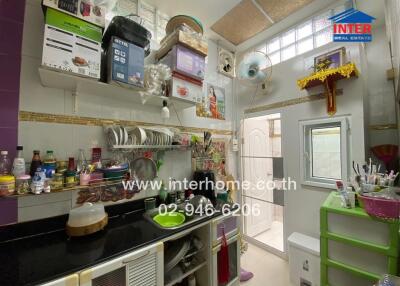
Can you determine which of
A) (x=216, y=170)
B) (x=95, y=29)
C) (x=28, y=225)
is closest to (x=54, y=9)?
(x=95, y=29)

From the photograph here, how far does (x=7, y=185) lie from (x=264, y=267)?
7.66ft

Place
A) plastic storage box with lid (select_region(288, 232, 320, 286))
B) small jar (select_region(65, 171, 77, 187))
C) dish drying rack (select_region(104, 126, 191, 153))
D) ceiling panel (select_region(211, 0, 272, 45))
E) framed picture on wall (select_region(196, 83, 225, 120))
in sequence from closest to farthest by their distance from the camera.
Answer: small jar (select_region(65, 171, 77, 187)) < dish drying rack (select_region(104, 126, 191, 153)) < plastic storage box with lid (select_region(288, 232, 320, 286)) < ceiling panel (select_region(211, 0, 272, 45)) < framed picture on wall (select_region(196, 83, 225, 120))

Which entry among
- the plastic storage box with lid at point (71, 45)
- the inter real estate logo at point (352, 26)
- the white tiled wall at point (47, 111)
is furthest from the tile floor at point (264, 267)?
the inter real estate logo at point (352, 26)

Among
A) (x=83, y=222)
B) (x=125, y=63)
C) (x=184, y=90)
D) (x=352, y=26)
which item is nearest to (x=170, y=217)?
(x=83, y=222)

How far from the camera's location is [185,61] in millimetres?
1557

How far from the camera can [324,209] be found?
1.35 m

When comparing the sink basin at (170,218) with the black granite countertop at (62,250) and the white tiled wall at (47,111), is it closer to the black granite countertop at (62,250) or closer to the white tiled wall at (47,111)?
the black granite countertop at (62,250)

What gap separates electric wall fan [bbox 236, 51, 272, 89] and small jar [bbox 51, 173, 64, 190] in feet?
6.76

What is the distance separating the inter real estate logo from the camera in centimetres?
170

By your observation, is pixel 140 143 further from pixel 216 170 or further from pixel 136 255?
pixel 216 170

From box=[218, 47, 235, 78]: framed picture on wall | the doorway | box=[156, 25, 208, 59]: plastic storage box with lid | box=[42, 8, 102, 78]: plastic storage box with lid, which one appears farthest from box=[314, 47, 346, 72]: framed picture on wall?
box=[42, 8, 102, 78]: plastic storage box with lid

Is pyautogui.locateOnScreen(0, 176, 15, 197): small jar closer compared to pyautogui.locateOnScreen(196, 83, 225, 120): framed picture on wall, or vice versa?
pyautogui.locateOnScreen(0, 176, 15, 197): small jar

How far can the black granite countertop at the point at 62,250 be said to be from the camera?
78 cm

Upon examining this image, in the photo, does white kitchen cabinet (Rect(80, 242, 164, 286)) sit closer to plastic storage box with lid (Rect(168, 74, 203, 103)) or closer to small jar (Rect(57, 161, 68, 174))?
small jar (Rect(57, 161, 68, 174))
